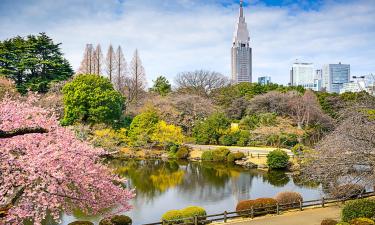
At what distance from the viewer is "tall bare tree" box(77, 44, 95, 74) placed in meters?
61.0

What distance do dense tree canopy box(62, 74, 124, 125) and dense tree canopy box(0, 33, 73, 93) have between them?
6322mm

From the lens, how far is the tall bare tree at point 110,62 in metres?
59.6

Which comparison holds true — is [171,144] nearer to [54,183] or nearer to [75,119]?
[75,119]

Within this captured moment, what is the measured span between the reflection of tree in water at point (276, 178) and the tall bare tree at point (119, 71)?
106ft

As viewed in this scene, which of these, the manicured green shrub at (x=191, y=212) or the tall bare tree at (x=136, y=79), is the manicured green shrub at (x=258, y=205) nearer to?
the manicured green shrub at (x=191, y=212)

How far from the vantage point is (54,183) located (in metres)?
10.1

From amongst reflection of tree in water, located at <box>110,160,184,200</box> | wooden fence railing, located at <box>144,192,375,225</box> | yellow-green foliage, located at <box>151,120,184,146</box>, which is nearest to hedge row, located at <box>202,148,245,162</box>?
reflection of tree in water, located at <box>110,160,184,200</box>

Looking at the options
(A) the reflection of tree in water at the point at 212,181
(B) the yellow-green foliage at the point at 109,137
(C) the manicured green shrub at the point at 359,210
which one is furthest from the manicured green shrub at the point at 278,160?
(C) the manicured green shrub at the point at 359,210

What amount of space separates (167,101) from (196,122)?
4.37 m

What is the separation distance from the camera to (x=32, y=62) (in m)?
45.8

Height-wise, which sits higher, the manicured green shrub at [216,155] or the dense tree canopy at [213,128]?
the dense tree canopy at [213,128]

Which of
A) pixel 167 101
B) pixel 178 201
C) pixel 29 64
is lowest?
pixel 178 201

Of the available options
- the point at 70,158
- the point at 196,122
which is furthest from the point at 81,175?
the point at 196,122

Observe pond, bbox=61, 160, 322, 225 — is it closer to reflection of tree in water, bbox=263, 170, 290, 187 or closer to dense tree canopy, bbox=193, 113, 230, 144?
reflection of tree in water, bbox=263, 170, 290, 187
